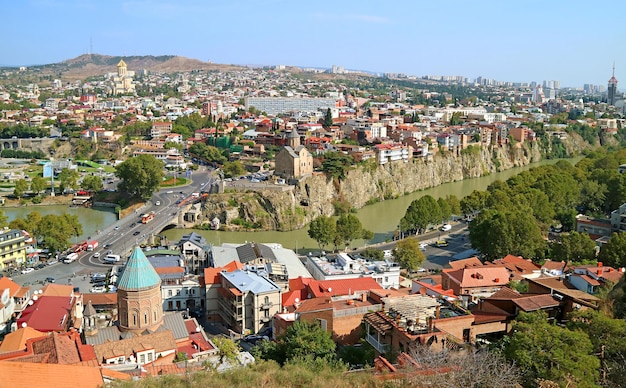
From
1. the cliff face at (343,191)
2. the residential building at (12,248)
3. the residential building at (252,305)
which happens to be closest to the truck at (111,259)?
the residential building at (12,248)

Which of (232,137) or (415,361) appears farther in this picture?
(232,137)

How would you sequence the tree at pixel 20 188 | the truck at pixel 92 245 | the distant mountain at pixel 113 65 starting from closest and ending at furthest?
1. the truck at pixel 92 245
2. the tree at pixel 20 188
3. the distant mountain at pixel 113 65

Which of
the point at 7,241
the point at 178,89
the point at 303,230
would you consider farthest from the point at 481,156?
the point at 178,89

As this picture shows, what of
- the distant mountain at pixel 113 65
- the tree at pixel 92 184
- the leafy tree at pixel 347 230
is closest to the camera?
the leafy tree at pixel 347 230

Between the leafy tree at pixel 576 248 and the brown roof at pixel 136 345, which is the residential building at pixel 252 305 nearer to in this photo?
the brown roof at pixel 136 345

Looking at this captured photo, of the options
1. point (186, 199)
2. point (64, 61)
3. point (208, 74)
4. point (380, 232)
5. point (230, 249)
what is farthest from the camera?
point (64, 61)

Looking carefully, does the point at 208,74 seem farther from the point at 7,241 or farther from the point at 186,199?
the point at 7,241

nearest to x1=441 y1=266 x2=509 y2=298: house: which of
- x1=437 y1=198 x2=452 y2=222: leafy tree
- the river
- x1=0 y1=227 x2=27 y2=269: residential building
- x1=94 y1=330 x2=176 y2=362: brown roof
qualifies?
x1=94 y1=330 x2=176 y2=362: brown roof
